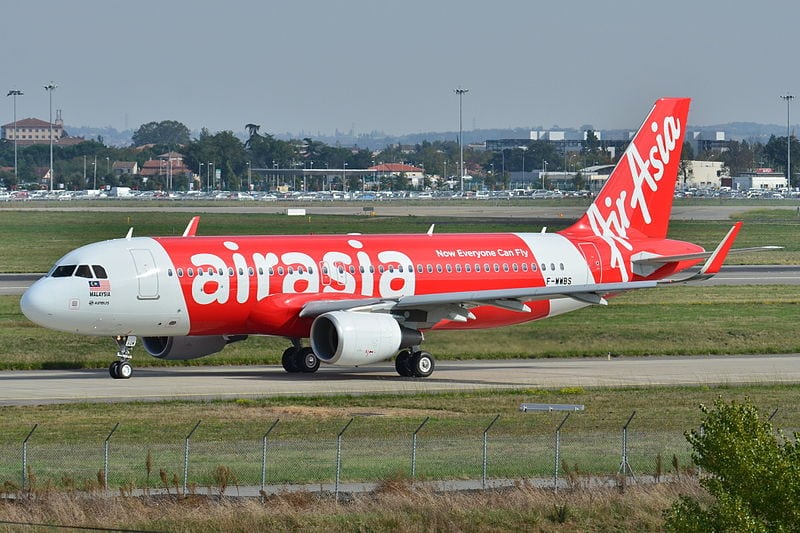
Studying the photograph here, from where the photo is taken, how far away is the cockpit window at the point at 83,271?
44750 mm

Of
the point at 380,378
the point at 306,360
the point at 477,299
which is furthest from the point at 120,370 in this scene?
the point at 477,299

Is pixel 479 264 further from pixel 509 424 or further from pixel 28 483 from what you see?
pixel 28 483

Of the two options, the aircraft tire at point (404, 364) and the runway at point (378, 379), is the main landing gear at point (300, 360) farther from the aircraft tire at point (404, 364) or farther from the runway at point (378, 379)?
the aircraft tire at point (404, 364)

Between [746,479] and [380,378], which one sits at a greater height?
[746,479]

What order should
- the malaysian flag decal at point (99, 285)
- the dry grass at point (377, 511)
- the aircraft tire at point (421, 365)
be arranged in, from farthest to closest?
the aircraft tire at point (421, 365), the malaysian flag decal at point (99, 285), the dry grass at point (377, 511)

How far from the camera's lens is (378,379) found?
156 ft

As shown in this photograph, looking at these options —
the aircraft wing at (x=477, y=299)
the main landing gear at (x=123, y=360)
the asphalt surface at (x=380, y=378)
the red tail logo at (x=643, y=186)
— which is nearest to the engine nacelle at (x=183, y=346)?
the asphalt surface at (x=380, y=378)

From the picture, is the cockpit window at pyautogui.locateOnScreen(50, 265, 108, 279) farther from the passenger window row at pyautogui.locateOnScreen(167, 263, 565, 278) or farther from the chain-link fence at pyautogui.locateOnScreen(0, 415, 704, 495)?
the chain-link fence at pyautogui.locateOnScreen(0, 415, 704, 495)

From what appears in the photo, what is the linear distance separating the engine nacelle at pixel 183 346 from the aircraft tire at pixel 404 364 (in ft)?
16.7

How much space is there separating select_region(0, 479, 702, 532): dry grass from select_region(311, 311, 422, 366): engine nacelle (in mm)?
16840

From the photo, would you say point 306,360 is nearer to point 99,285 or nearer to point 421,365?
point 421,365

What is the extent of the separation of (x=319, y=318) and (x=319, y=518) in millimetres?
20013

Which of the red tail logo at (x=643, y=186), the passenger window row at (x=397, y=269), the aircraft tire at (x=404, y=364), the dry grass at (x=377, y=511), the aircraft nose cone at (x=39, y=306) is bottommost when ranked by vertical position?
the dry grass at (x=377, y=511)

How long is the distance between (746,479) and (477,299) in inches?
1000
